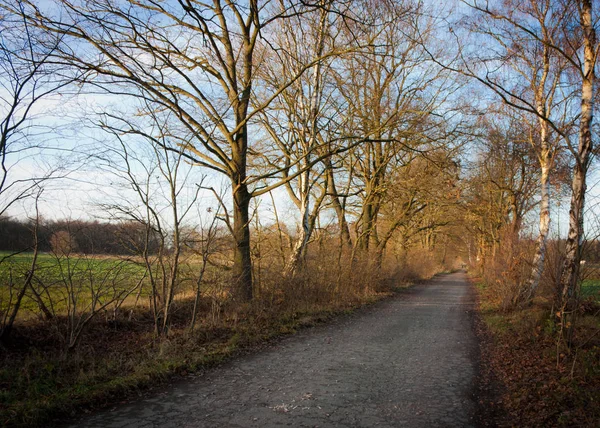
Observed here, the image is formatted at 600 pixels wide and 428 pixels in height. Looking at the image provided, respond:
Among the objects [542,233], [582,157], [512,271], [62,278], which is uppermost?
[582,157]

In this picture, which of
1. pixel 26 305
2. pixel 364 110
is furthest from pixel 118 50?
pixel 364 110

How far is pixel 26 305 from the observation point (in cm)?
747

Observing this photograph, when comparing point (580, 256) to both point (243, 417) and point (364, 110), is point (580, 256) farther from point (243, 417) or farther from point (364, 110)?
point (364, 110)

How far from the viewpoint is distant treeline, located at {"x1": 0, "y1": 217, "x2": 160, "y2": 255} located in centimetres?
684

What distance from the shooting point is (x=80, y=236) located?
729cm

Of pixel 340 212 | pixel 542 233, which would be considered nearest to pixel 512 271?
pixel 542 233

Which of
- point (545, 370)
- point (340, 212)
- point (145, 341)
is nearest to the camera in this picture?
point (545, 370)

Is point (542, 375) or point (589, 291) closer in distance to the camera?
point (542, 375)

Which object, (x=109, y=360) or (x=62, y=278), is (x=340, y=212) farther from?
(x=109, y=360)

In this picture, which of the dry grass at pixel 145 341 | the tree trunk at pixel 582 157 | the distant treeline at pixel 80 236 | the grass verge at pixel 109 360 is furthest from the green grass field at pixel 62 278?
the tree trunk at pixel 582 157

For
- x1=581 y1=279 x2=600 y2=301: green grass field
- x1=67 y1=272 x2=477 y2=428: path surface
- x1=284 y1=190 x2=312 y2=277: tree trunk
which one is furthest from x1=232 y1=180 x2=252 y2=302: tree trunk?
x1=581 y1=279 x2=600 y2=301: green grass field

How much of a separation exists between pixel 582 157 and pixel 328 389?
6.47m

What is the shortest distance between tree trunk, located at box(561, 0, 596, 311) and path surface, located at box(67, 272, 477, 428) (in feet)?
7.80

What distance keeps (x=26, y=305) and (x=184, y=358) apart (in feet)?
10.3
